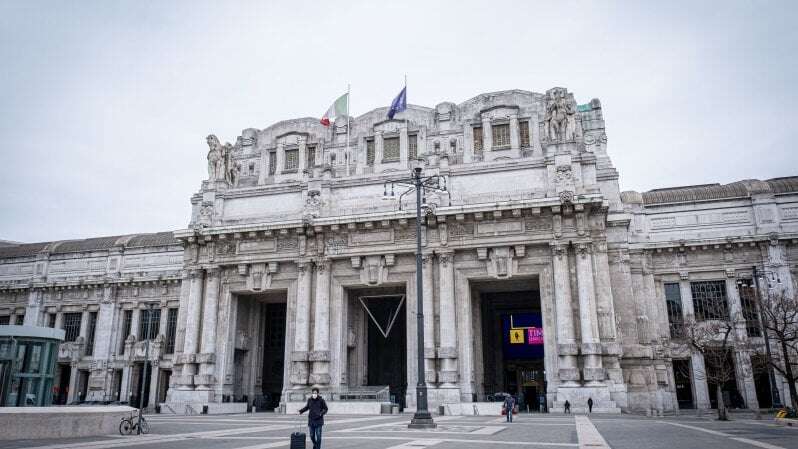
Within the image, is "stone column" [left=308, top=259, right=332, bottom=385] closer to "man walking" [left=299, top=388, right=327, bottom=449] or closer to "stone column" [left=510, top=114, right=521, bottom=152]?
"stone column" [left=510, top=114, right=521, bottom=152]

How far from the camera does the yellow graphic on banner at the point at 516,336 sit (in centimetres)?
3875

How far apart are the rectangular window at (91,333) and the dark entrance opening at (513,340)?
3302 cm

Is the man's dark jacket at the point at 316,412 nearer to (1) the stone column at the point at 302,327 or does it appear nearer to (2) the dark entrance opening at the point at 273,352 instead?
(1) the stone column at the point at 302,327

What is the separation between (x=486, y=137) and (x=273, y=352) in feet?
71.1

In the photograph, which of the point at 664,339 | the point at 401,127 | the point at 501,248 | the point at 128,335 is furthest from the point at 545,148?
the point at 128,335

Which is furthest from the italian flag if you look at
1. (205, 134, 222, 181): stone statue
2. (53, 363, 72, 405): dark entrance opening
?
(53, 363, 72, 405): dark entrance opening

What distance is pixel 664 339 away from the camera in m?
38.4

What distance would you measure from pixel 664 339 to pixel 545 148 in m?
15.1

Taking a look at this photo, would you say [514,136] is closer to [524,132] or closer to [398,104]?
[524,132]

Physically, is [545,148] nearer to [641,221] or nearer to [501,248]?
[501,248]

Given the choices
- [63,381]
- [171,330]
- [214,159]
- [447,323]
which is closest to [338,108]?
[214,159]

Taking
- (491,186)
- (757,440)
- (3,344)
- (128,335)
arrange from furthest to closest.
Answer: (128,335)
(491,186)
(3,344)
(757,440)

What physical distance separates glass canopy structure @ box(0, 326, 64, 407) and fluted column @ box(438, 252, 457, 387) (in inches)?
749

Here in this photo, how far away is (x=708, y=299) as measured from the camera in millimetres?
38719
